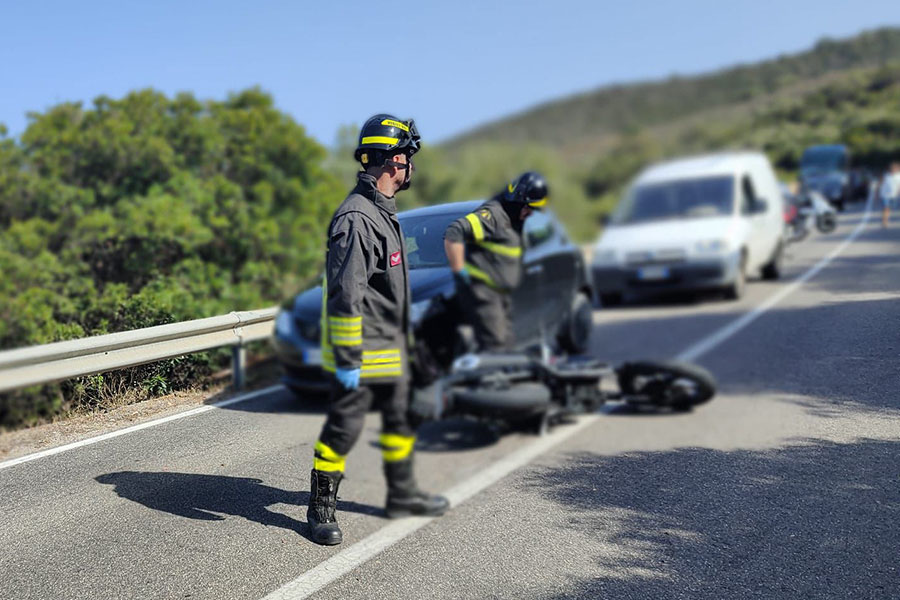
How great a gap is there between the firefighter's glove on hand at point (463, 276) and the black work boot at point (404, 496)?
66.1 inches

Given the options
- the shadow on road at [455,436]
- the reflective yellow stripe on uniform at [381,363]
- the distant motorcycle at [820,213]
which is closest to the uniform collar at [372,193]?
the reflective yellow stripe on uniform at [381,363]

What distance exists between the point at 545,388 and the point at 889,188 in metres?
9.35

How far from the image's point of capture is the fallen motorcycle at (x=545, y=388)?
20.0 feet

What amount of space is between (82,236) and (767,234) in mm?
9298

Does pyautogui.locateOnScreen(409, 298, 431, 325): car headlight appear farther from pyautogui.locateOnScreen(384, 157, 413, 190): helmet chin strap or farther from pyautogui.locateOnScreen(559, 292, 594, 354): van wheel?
pyautogui.locateOnScreen(559, 292, 594, 354): van wheel

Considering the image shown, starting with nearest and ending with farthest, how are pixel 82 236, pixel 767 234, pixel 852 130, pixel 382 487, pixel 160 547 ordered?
pixel 160 547 → pixel 382 487 → pixel 82 236 → pixel 767 234 → pixel 852 130

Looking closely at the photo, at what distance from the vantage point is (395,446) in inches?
179

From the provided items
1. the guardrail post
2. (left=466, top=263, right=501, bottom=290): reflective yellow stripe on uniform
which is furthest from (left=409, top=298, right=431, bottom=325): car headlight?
the guardrail post

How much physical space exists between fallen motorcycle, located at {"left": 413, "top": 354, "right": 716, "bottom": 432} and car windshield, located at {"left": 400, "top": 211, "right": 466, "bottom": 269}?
3.55 feet

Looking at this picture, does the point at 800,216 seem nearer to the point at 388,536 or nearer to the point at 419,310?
the point at 419,310

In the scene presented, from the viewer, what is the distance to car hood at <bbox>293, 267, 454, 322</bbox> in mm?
5471

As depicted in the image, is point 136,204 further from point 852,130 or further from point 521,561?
point 852,130

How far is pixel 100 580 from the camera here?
339 cm

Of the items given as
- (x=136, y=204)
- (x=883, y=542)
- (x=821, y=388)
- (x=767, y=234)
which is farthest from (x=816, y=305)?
(x=767, y=234)
